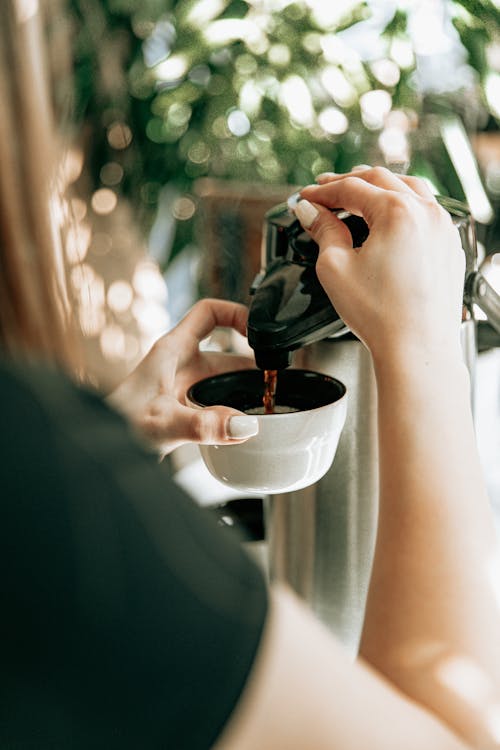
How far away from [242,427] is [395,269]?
0.46 ft

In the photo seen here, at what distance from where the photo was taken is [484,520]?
1.38 ft

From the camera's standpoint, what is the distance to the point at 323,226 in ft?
1.72

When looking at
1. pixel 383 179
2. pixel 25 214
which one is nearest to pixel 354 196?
pixel 383 179

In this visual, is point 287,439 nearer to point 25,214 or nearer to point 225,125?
point 25,214

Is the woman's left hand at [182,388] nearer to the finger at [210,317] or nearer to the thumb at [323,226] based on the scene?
the finger at [210,317]

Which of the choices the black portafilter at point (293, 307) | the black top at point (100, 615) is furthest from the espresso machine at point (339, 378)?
the black top at point (100, 615)

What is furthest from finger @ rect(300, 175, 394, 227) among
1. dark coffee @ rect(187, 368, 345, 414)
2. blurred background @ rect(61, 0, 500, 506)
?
blurred background @ rect(61, 0, 500, 506)

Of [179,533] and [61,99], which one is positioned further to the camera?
[61,99]

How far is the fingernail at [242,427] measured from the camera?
1.61ft

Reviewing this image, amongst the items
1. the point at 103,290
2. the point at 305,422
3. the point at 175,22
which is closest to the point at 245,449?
the point at 305,422

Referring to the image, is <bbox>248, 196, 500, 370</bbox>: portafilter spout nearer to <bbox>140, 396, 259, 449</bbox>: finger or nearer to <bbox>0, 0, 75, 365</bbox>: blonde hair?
<bbox>140, 396, 259, 449</bbox>: finger

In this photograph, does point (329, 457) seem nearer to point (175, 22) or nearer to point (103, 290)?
point (175, 22)

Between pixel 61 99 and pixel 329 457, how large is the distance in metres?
1.16

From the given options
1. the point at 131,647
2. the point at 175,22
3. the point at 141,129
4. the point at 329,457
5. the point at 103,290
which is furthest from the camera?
the point at 103,290
